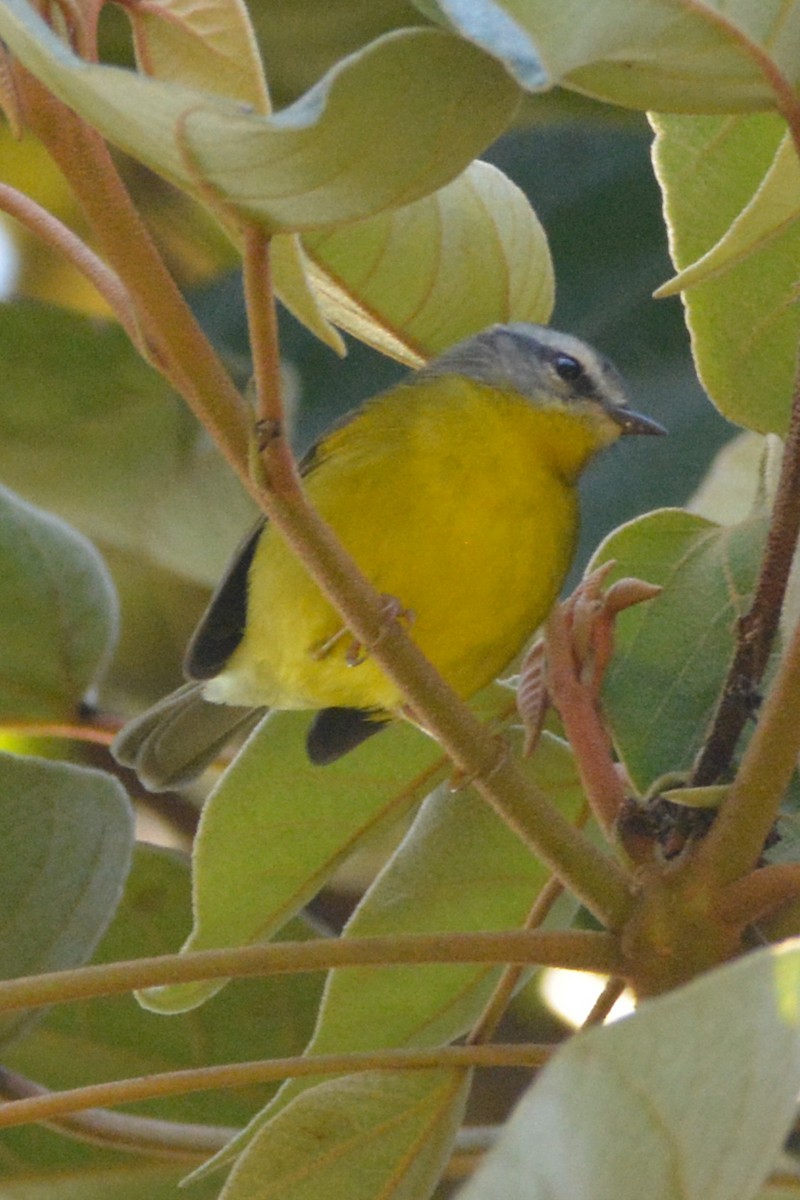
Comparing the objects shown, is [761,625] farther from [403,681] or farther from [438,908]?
[438,908]

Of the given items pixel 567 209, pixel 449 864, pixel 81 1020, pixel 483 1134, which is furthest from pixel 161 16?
pixel 567 209

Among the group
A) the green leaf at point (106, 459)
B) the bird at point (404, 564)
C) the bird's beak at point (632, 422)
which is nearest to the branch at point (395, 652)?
the bird at point (404, 564)

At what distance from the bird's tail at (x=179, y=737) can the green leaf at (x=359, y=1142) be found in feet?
1.66

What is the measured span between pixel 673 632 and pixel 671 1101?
571mm

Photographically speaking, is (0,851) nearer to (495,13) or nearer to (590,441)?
(495,13)

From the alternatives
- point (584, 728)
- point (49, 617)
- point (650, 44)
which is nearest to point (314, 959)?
point (584, 728)

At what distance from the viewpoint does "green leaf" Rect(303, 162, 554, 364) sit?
1.13m

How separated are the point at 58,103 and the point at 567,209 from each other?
139cm

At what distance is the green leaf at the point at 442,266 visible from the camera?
113 cm

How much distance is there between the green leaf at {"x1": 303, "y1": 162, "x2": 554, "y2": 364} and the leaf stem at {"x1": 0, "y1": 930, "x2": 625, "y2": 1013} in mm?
484

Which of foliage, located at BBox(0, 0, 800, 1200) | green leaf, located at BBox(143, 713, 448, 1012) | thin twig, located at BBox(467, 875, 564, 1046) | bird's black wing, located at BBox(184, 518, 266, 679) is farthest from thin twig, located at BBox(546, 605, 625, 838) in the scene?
bird's black wing, located at BBox(184, 518, 266, 679)

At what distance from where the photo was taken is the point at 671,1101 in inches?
21.6

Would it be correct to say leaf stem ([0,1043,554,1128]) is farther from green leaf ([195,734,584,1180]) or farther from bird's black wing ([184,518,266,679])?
bird's black wing ([184,518,266,679])

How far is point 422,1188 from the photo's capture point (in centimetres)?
108
